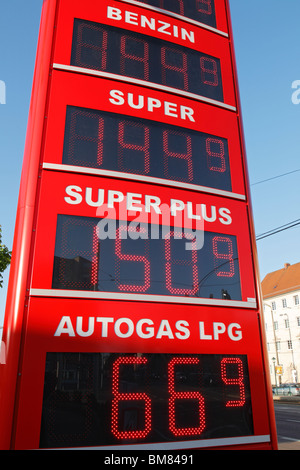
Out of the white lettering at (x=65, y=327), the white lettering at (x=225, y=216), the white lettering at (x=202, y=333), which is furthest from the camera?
the white lettering at (x=225, y=216)

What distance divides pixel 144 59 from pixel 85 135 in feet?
4.78

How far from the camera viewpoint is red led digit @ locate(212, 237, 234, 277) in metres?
3.63

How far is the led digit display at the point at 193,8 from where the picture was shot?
5.02 meters

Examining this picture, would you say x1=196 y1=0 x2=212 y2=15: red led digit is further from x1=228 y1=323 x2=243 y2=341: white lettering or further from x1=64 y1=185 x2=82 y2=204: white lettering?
x1=228 y1=323 x2=243 y2=341: white lettering

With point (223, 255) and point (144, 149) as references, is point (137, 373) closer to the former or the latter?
point (223, 255)

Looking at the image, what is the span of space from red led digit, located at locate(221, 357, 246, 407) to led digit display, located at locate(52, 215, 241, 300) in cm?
57

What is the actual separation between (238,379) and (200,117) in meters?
2.79

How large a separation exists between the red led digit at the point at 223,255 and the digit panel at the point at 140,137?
0.56 meters

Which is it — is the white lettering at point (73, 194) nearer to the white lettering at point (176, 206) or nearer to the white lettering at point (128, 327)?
the white lettering at point (176, 206)

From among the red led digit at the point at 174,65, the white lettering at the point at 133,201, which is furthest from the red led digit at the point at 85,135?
the red led digit at the point at 174,65

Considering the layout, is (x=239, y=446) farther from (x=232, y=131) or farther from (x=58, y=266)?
(x=232, y=131)

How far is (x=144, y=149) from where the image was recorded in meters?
3.86

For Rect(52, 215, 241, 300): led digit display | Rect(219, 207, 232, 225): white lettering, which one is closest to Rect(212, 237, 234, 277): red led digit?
Rect(52, 215, 241, 300): led digit display

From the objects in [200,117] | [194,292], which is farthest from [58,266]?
[200,117]
